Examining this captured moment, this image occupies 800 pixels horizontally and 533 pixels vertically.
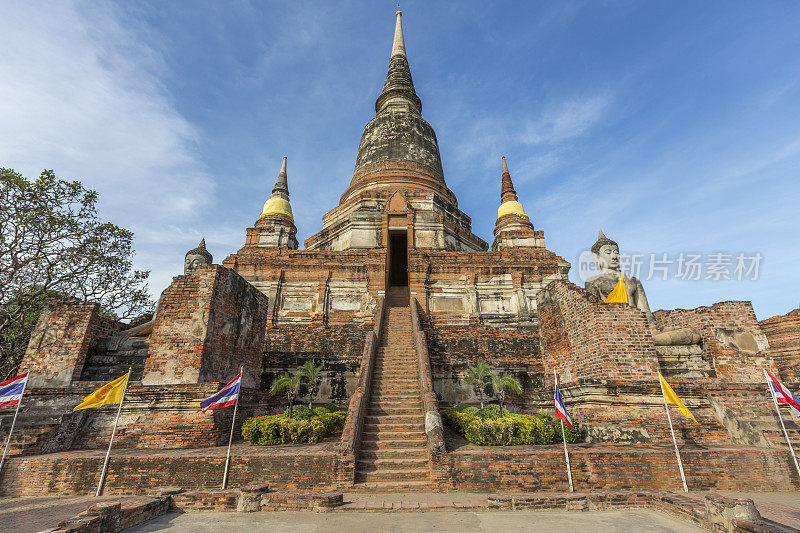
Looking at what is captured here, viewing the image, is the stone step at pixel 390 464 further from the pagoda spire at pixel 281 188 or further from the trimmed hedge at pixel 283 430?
the pagoda spire at pixel 281 188

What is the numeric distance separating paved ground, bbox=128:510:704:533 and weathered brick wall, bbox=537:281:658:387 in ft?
12.4

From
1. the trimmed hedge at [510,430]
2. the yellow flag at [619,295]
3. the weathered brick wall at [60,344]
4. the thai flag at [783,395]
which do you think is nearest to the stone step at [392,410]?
the trimmed hedge at [510,430]

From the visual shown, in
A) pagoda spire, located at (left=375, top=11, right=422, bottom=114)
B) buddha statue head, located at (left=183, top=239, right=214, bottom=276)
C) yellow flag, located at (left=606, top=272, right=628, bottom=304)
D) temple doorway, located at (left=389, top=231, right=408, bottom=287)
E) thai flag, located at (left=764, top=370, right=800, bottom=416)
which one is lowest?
thai flag, located at (left=764, top=370, right=800, bottom=416)

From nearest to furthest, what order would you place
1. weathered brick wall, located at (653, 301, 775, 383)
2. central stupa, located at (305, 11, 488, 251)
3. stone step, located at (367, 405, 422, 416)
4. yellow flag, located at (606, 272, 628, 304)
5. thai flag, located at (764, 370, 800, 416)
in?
thai flag, located at (764, 370, 800, 416)
stone step, located at (367, 405, 422, 416)
weathered brick wall, located at (653, 301, 775, 383)
yellow flag, located at (606, 272, 628, 304)
central stupa, located at (305, 11, 488, 251)

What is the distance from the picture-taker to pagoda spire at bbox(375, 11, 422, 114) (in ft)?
93.6

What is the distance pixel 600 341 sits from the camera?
29.0ft

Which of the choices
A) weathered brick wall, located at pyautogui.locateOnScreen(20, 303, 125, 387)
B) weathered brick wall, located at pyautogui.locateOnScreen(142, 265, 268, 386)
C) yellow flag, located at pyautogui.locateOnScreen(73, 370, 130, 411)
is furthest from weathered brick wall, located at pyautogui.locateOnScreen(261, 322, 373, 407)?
weathered brick wall, located at pyautogui.locateOnScreen(20, 303, 125, 387)

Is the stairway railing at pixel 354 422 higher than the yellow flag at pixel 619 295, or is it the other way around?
the yellow flag at pixel 619 295

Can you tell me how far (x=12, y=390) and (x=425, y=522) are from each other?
25.3 ft

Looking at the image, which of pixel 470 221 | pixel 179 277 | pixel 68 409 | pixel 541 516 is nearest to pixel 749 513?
pixel 541 516

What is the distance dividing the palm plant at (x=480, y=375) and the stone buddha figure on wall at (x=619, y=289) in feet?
12.5

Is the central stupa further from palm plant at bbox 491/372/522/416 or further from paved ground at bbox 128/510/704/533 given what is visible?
paved ground at bbox 128/510/704/533

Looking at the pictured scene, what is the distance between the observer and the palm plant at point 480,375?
386 inches

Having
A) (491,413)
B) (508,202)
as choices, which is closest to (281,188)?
(508,202)
